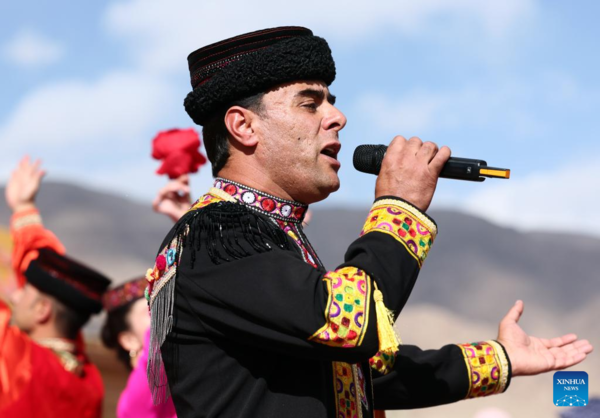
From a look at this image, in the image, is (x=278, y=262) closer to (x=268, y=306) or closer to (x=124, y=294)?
(x=268, y=306)

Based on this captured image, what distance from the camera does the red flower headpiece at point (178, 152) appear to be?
14.5 feet

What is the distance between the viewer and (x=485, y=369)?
2.55 m

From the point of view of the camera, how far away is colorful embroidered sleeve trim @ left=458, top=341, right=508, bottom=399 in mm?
2541

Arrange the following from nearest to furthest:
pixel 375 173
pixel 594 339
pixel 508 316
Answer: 1. pixel 375 173
2. pixel 508 316
3. pixel 594 339

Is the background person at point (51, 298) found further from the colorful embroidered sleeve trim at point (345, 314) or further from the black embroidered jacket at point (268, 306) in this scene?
the colorful embroidered sleeve trim at point (345, 314)

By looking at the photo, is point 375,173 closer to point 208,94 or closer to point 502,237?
point 208,94

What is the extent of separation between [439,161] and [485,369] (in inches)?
30.2

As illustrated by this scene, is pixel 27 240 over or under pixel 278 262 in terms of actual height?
over

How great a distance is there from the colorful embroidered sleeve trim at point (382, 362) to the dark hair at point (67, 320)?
11.2 ft

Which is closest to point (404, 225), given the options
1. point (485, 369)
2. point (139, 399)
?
point (485, 369)

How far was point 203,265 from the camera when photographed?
200 cm

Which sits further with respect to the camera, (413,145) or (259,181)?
(259,181)

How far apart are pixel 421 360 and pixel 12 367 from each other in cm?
308

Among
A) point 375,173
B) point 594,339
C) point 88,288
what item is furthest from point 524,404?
point 375,173
